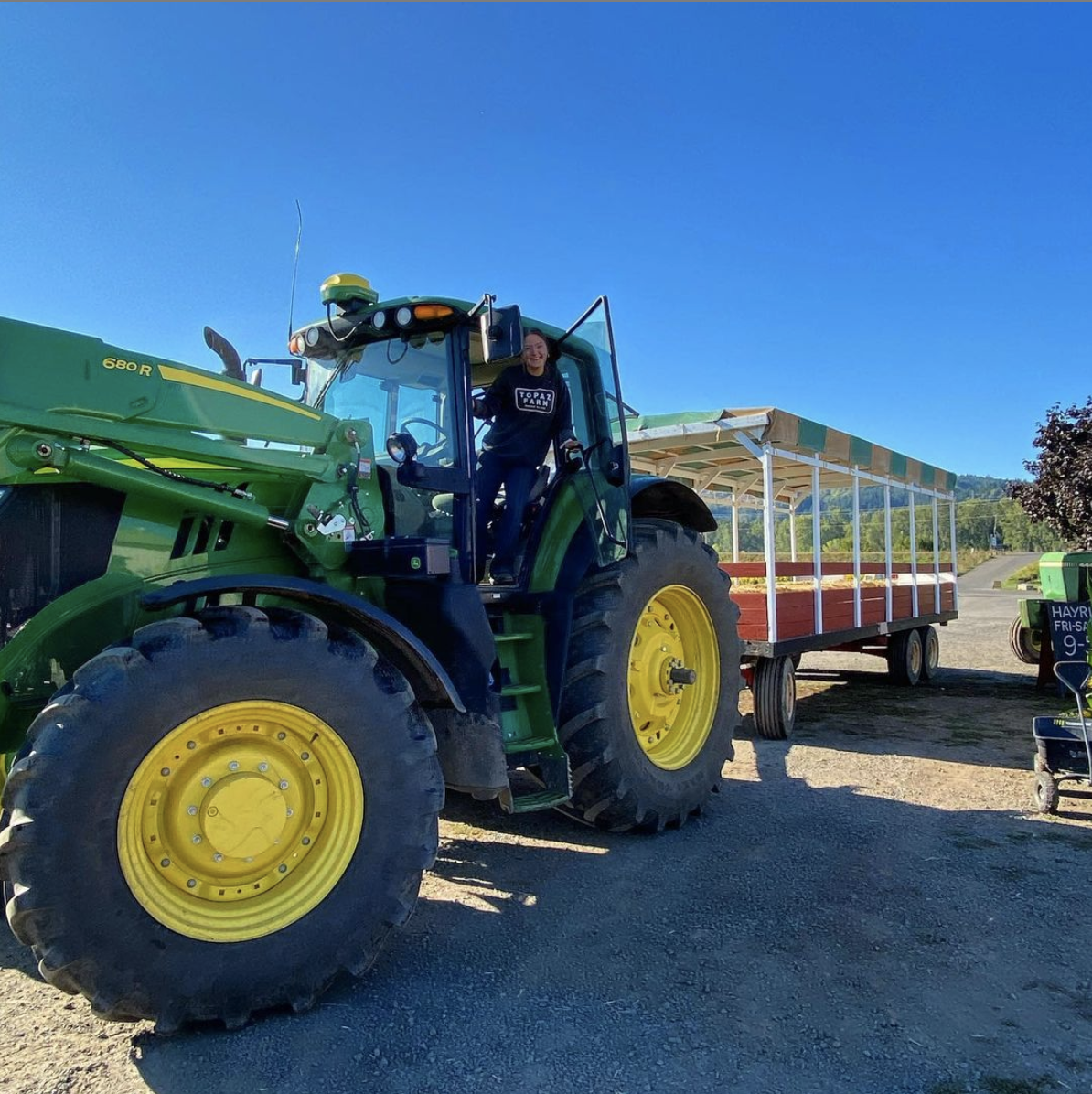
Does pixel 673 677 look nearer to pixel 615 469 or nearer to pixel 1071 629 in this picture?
pixel 615 469

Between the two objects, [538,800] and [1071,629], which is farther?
[1071,629]

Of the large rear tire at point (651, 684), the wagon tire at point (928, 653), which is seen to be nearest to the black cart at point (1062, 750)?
the large rear tire at point (651, 684)

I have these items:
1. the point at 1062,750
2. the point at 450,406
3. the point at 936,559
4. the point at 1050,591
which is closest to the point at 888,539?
the point at 936,559

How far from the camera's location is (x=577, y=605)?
14.5ft

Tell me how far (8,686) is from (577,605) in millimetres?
2483

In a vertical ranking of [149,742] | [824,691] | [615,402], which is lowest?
[824,691]

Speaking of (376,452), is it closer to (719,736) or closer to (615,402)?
(615,402)

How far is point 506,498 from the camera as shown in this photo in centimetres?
448

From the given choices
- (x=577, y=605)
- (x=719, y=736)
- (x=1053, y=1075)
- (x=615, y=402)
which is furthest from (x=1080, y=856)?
(x=615, y=402)

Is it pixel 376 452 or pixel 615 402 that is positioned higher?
pixel 615 402

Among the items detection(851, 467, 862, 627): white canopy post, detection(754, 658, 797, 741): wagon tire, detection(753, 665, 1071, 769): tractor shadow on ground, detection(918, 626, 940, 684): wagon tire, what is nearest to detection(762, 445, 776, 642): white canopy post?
detection(754, 658, 797, 741): wagon tire

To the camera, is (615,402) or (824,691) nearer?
(615,402)

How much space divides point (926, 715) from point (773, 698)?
2.25 m

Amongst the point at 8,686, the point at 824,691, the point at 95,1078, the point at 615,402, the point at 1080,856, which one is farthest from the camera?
the point at 824,691
